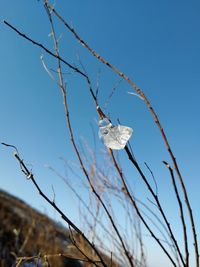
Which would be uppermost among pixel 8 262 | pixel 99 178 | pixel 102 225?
pixel 99 178

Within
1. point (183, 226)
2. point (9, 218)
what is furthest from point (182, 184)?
point (9, 218)

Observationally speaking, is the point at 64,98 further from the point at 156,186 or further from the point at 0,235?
the point at 0,235

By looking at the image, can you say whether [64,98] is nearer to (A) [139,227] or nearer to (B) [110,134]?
(B) [110,134]

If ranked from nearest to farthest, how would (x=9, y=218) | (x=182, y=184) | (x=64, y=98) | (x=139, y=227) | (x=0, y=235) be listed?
(x=182, y=184), (x=64, y=98), (x=139, y=227), (x=0, y=235), (x=9, y=218)

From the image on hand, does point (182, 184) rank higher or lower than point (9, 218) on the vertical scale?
lower

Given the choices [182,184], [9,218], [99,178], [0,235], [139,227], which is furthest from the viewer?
[9,218]

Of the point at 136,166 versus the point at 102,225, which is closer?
the point at 136,166
